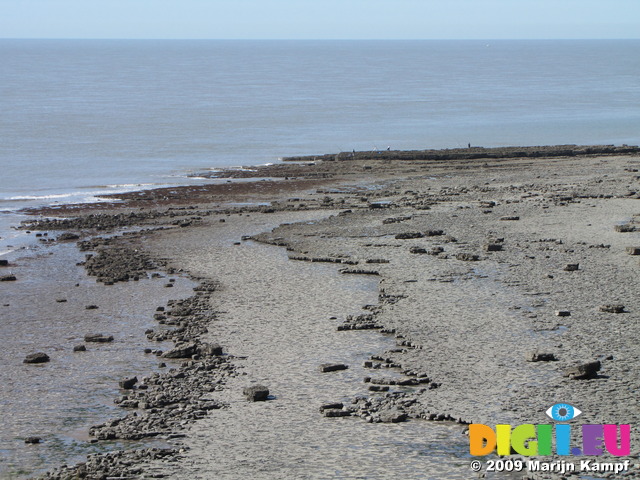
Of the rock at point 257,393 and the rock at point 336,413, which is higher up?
the rock at point 257,393

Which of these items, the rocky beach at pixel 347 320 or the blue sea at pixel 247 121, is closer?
the rocky beach at pixel 347 320

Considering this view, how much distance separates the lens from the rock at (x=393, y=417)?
1744 centimetres

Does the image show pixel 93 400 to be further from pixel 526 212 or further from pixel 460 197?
pixel 460 197

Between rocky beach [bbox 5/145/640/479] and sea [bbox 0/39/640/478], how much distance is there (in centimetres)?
53

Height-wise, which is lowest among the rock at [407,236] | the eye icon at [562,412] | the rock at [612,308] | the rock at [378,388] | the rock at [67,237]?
the eye icon at [562,412]

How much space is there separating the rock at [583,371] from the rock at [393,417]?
3.95 m

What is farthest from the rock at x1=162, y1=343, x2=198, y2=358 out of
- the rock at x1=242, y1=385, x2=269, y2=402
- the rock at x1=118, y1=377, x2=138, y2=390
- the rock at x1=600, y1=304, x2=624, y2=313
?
the rock at x1=600, y1=304, x2=624, y2=313

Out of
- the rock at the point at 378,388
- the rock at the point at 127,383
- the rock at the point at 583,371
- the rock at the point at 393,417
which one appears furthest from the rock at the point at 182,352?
the rock at the point at 583,371

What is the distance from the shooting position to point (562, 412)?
1748 centimetres

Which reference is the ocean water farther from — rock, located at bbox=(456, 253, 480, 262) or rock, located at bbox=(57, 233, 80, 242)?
rock, located at bbox=(456, 253, 480, 262)

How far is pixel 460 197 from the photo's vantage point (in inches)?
1777

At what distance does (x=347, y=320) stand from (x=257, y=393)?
20.3 ft

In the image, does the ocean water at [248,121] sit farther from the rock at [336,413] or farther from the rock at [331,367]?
the rock at [336,413]

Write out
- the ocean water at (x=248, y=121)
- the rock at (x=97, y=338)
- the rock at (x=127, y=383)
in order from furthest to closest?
the ocean water at (x=248, y=121) < the rock at (x=97, y=338) < the rock at (x=127, y=383)
